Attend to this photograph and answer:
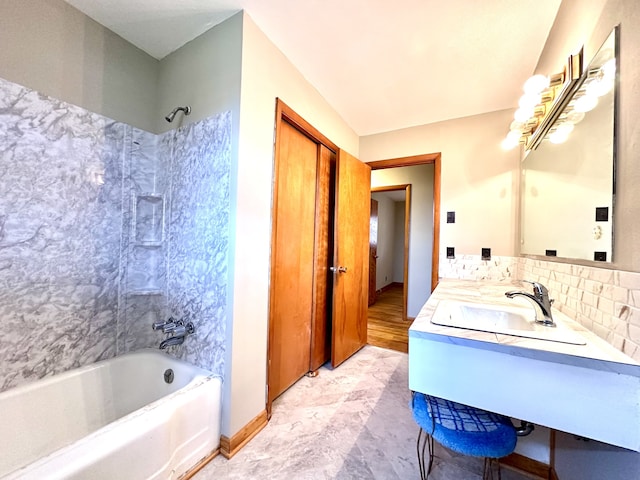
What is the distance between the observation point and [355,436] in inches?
58.0

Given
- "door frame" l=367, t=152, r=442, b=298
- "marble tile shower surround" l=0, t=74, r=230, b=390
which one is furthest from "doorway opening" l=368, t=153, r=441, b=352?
"marble tile shower surround" l=0, t=74, r=230, b=390

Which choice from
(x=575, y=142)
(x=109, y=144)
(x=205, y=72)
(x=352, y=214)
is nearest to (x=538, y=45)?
(x=575, y=142)

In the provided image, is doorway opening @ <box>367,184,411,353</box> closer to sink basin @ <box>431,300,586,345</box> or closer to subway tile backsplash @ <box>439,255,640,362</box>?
sink basin @ <box>431,300,586,345</box>

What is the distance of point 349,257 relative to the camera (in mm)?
2396

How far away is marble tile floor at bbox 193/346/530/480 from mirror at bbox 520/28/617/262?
1196 mm

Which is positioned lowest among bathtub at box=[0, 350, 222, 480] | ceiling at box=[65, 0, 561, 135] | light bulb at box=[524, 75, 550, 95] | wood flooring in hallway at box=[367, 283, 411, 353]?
wood flooring in hallway at box=[367, 283, 411, 353]

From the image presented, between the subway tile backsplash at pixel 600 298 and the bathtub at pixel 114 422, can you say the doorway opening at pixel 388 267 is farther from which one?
the bathtub at pixel 114 422

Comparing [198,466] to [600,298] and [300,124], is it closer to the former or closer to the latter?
[600,298]

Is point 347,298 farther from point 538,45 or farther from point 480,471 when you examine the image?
point 538,45

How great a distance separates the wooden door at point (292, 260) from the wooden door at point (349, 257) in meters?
0.23

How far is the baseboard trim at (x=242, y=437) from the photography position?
1.32 m

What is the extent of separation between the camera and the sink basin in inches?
32.5

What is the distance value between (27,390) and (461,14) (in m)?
2.92

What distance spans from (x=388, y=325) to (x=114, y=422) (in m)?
3.14
